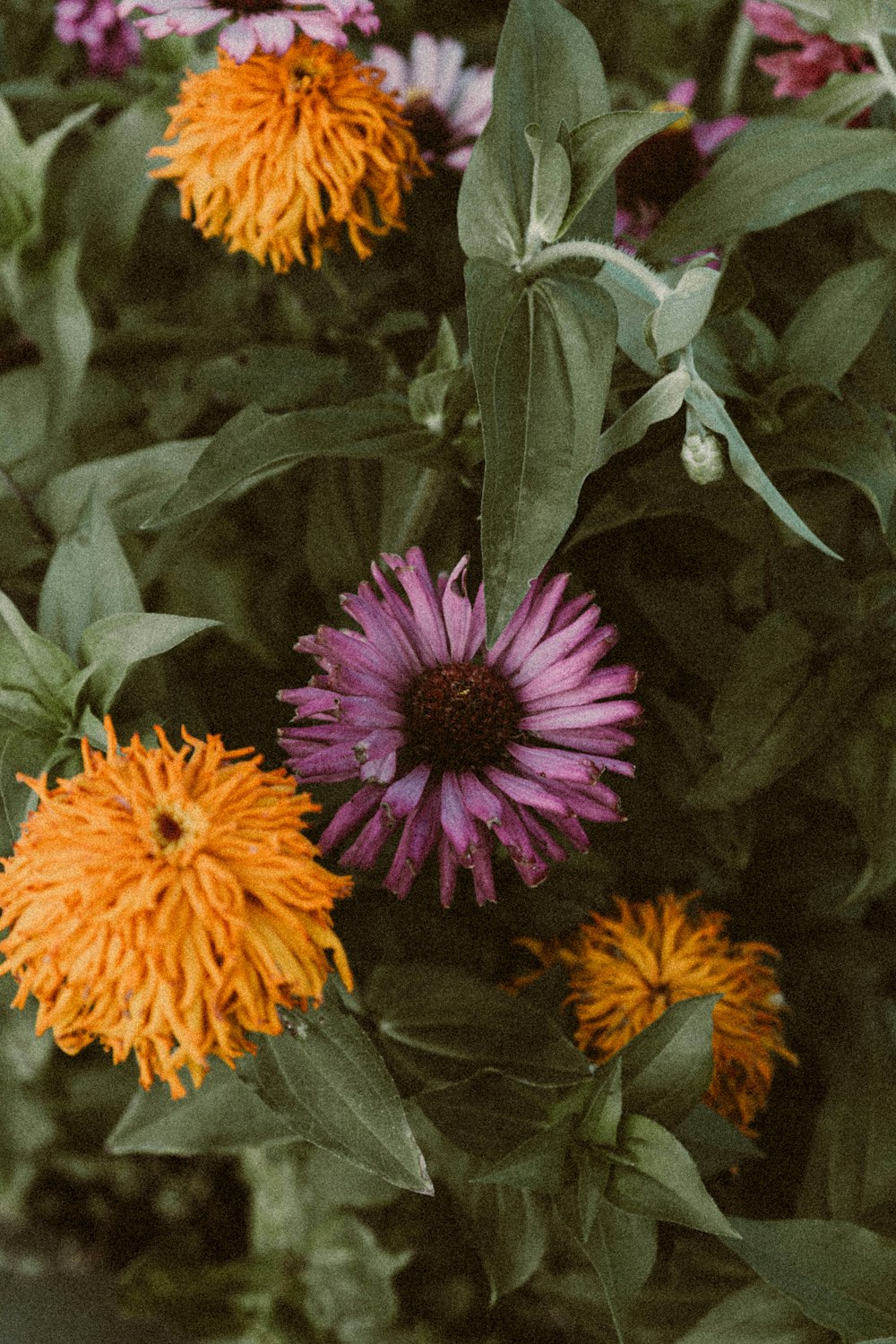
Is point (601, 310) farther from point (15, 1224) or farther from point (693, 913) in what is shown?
point (15, 1224)

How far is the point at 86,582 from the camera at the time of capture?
1.65 ft

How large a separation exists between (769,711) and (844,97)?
0.30 m

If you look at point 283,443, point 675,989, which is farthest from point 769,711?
point 283,443

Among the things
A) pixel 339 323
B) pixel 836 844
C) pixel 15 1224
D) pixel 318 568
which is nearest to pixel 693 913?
pixel 836 844

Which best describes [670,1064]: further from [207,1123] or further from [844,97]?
[844,97]

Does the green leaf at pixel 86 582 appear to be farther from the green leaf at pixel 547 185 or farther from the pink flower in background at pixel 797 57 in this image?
the pink flower in background at pixel 797 57

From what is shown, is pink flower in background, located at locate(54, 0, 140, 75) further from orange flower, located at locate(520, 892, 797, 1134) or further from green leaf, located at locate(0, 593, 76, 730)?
orange flower, located at locate(520, 892, 797, 1134)

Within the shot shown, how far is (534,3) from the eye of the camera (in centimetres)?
47

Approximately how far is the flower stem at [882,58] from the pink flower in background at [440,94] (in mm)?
214

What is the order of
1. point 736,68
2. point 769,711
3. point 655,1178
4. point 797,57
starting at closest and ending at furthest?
point 655,1178
point 769,711
point 797,57
point 736,68

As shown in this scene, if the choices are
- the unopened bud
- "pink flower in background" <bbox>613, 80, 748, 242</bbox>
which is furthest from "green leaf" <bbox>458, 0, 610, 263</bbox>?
"pink flower in background" <bbox>613, 80, 748, 242</bbox>

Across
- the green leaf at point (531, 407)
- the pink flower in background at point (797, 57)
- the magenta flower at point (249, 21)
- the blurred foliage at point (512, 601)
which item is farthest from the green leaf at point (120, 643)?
the pink flower in background at point (797, 57)

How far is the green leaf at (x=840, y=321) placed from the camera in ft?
1.68

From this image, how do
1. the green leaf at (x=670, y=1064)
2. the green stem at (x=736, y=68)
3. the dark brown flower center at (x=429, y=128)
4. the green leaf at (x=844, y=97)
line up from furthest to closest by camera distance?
1. the green stem at (x=736, y=68)
2. the dark brown flower center at (x=429, y=128)
3. the green leaf at (x=844, y=97)
4. the green leaf at (x=670, y=1064)
